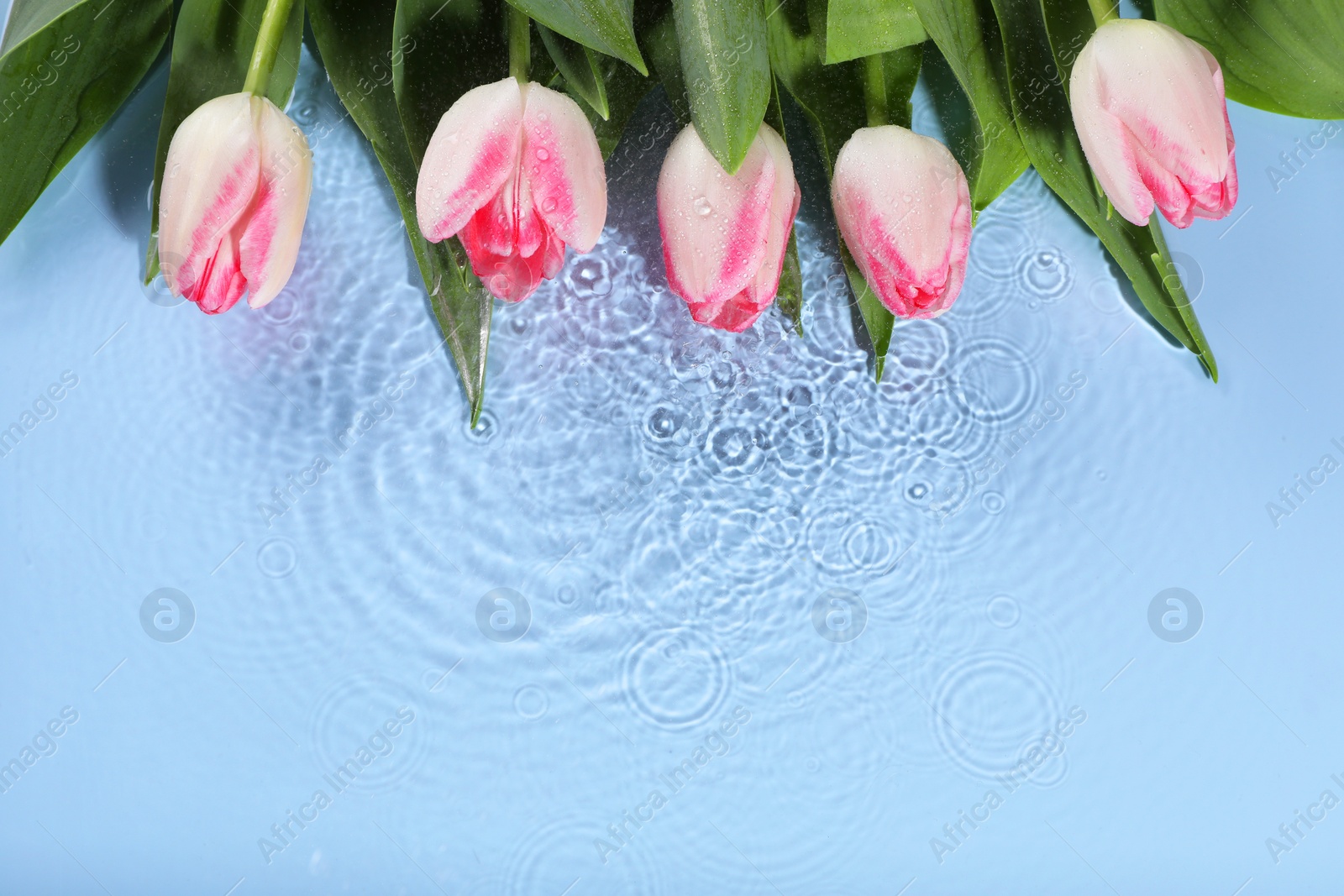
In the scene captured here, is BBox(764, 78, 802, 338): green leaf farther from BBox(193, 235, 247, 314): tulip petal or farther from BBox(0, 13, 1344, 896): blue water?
BBox(193, 235, 247, 314): tulip petal

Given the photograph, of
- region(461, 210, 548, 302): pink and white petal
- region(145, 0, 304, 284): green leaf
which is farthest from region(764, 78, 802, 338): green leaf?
region(145, 0, 304, 284): green leaf

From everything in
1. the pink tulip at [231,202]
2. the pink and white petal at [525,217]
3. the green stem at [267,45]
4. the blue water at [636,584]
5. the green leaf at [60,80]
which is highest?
the green leaf at [60,80]

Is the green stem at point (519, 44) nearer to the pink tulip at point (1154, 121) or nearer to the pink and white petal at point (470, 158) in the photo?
the pink and white petal at point (470, 158)

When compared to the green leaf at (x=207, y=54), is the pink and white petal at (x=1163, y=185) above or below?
below

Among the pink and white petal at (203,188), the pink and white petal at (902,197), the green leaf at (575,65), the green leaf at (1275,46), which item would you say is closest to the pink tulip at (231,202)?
the pink and white petal at (203,188)

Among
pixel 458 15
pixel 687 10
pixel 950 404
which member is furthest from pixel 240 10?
pixel 950 404

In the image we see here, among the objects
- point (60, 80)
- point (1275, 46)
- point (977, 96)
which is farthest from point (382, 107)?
point (1275, 46)

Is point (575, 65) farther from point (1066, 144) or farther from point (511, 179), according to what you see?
point (1066, 144)
